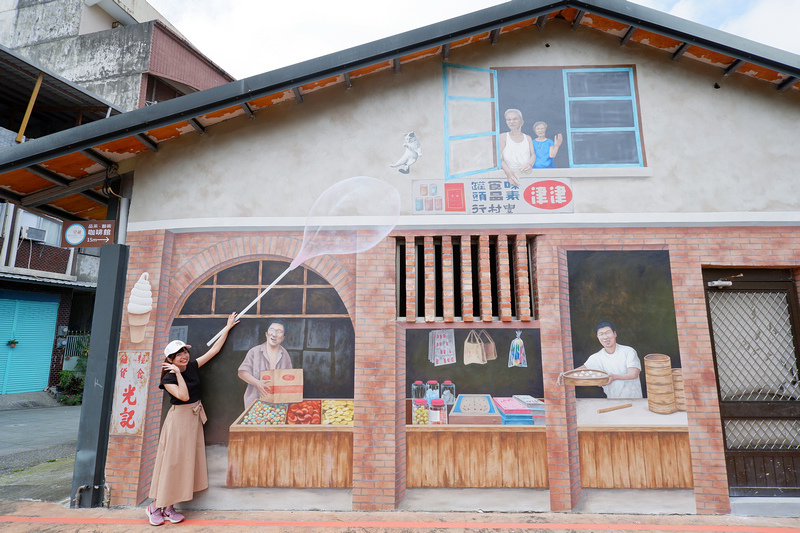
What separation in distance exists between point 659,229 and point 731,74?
261 centimetres

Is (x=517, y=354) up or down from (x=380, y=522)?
up

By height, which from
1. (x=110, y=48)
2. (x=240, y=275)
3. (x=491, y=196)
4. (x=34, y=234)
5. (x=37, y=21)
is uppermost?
(x=37, y=21)

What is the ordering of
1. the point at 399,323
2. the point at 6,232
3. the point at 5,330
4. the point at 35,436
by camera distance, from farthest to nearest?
the point at 6,232, the point at 5,330, the point at 35,436, the point at 399,323

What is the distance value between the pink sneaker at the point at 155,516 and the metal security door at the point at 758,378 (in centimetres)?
705

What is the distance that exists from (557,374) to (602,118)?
12.0 ft

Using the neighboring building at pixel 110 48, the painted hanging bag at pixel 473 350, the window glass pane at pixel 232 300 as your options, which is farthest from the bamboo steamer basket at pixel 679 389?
the neighboring building at pixel 110 48

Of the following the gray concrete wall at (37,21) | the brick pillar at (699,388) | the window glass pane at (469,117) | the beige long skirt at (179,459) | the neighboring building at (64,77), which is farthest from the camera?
the gray concrete wall at (37,21)

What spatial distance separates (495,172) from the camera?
595 cm

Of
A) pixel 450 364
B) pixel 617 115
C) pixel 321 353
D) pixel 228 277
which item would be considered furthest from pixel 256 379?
pixel 617 115

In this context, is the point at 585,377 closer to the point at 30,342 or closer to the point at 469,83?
the point at 469,83

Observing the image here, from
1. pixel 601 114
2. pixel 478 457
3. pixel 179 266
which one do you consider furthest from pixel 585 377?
pixel 179 266

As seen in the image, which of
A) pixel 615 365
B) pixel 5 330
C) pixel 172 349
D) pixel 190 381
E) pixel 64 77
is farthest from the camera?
pixel 5 330

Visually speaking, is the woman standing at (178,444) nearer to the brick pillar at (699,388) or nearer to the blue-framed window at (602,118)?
the blue-framed window at (602,118)

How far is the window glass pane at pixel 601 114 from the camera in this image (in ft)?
20.0
